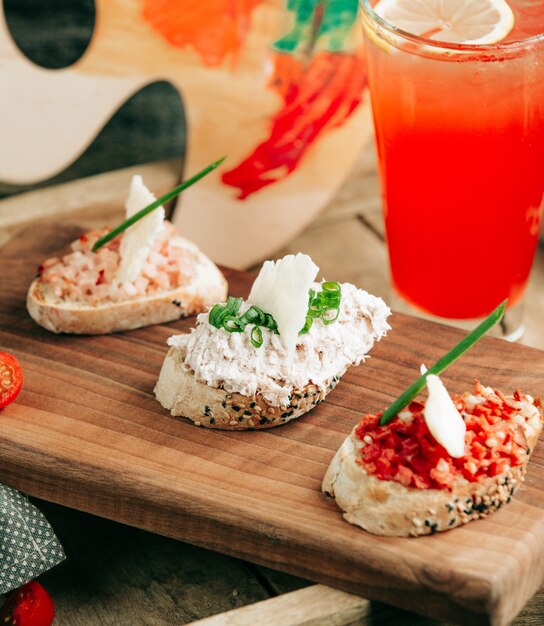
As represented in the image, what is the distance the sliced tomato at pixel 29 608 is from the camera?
2.16 m

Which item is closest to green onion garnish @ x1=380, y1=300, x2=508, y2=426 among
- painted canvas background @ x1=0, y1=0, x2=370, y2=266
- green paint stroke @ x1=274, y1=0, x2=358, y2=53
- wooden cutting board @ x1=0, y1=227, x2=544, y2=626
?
Answer: wooden cutting board @ x1=0, y1=227, x2=544, y2=626

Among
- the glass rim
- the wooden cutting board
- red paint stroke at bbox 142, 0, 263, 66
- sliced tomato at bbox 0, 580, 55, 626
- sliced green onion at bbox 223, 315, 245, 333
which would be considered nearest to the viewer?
the wooden cutting board

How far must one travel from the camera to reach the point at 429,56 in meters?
2.47

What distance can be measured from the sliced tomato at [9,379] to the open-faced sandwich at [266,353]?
38cm

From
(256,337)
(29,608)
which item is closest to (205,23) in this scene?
(256,337)

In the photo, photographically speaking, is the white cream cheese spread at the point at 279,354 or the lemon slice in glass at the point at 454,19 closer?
the white cream cheese spread at the point at 279,354

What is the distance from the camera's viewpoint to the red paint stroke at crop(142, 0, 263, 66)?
3.29 metres

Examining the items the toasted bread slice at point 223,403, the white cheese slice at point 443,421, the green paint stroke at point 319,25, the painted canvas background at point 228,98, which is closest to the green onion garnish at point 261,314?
the toasted bread slice at point 223,403

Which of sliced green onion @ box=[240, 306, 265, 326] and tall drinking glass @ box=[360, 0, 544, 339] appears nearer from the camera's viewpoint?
sliced green onion @ box=[240, 306, 265, 326]

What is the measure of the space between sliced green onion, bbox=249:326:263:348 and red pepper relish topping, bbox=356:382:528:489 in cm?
31

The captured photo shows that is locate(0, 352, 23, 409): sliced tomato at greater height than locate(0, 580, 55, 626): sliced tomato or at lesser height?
greater

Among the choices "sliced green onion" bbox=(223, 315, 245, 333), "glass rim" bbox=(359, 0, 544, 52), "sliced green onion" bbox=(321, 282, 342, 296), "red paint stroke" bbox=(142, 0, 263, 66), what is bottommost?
"sliced green onion" bbox=(223, 315, 245, 333)

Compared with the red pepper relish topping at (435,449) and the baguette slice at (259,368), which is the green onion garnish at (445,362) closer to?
the red pepper relish topping at (435,449)

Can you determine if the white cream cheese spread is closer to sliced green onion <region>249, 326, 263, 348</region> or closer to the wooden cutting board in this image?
sliced green onion <region>249, 326, 263, 348</region>
